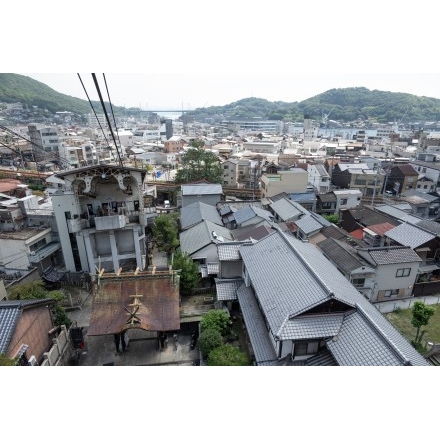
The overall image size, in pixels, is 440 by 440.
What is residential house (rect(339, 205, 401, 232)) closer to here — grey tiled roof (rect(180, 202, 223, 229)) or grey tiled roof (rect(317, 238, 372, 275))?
grey tiled roof (rect(317, 238, 372, 275))

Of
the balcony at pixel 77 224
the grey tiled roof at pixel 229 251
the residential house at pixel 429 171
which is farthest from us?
the residential house at pixel 429 171

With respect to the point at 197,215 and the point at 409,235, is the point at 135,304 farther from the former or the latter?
the point at 409,235

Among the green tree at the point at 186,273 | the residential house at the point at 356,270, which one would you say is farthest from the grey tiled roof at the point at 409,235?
the green tree at the point at 186,273

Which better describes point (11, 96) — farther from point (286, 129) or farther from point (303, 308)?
point (303, 308)

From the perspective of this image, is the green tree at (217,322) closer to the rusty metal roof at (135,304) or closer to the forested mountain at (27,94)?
the rusty metal roof at (135,304)

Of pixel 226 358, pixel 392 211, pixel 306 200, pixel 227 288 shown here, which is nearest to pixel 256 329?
pixel 226 358
